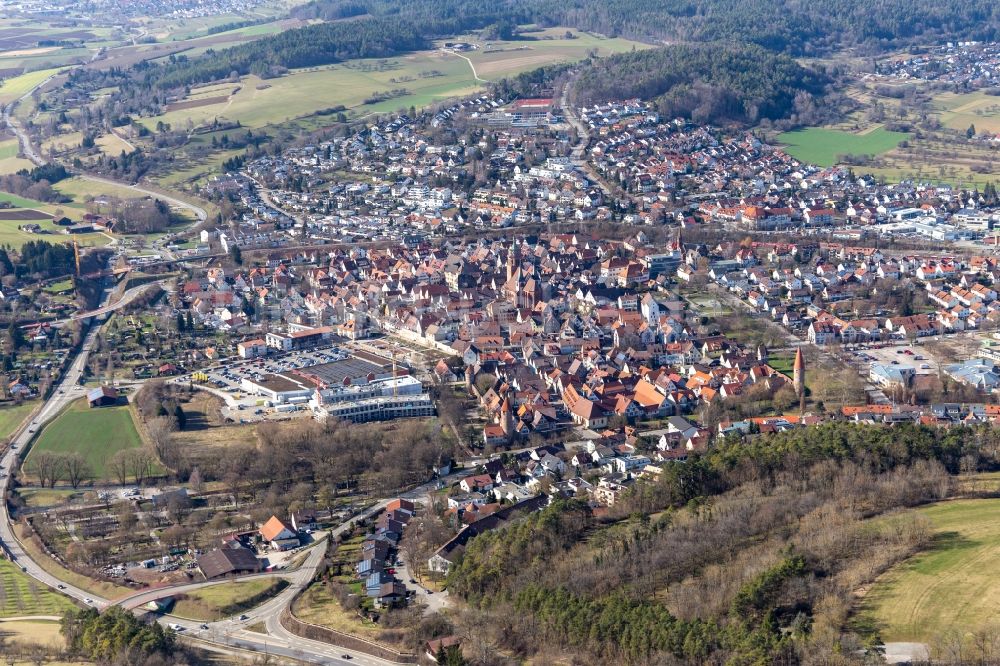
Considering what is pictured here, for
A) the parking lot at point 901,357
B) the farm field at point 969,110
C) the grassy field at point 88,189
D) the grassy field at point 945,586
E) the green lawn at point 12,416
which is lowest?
the farm field at point 969,110

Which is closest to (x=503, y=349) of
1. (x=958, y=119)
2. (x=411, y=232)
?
(x=411, y=232)

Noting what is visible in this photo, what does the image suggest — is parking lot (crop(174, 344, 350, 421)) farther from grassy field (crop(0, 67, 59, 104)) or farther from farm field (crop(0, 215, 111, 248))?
grassy field (crop(0, 67, 59, 104))

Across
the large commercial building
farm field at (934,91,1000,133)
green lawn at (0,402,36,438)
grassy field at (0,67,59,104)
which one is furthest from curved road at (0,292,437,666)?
grassy field at (0,67,59,104)

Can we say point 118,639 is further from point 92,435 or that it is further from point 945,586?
point 945,586

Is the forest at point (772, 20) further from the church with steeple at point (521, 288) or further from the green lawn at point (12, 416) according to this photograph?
the green lawn at point (12, 416)

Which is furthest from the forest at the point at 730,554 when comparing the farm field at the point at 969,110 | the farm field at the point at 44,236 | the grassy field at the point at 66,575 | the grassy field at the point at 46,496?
the farm field at the point at 969,110

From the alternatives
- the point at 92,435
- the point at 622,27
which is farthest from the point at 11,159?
the point at 622,27

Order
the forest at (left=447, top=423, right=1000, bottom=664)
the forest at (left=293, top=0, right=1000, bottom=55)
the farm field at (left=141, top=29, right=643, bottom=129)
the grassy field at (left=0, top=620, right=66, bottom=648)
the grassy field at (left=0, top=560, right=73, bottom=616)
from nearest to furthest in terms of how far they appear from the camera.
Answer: the forest at (left=447, top=423, right=1000, bottom=664) < the grassy field at (left=0, top=620, right=66, bottom=648) < the grassy field at (left=0, top=560, right=73, bottom=616) < the farm field at (left=141, top=29, right=643, bottom=129) < the forest at (left=293, top=0, right=1000, bottom=55)
